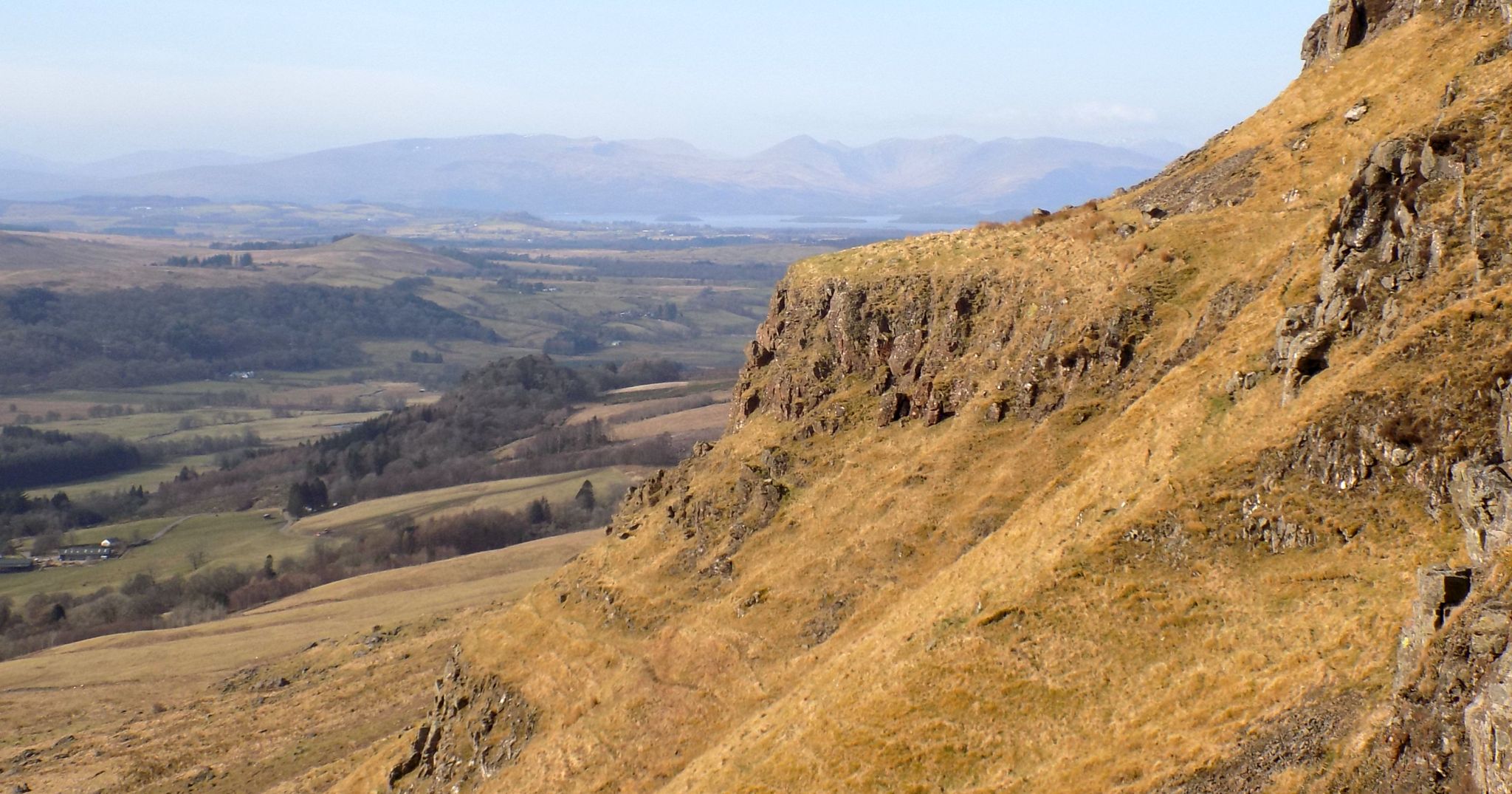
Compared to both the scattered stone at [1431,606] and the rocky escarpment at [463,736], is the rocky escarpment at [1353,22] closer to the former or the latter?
the scattered stone at [1431,606]

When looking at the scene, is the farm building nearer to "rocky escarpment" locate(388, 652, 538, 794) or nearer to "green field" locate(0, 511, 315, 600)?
"green field" locate(0, 511, 315, 600)

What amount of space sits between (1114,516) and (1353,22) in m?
38.4

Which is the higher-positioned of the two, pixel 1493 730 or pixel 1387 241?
pixel 1387 241

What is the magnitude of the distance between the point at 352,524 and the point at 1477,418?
17438 centimetres

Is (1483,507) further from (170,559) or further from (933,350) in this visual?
(170,559)

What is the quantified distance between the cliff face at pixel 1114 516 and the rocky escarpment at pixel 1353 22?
254 mm

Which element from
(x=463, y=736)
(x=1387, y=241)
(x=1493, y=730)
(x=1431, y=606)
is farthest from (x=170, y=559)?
(x=1493, y=730)

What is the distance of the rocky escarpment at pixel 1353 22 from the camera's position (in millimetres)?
62625

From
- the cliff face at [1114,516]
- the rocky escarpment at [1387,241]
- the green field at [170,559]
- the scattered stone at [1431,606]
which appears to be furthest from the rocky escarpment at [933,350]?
the green field at [170,559]

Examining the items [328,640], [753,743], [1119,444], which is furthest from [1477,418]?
[328,640]

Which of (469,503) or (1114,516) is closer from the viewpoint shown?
(1114,516)

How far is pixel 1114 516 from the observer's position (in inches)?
1722

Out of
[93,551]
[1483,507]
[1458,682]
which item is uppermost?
[1483,507]

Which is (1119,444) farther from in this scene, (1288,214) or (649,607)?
(649,607)
